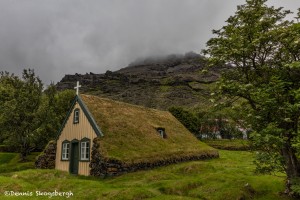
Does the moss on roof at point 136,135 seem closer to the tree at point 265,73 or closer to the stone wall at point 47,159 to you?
the stone wall at point 47,159

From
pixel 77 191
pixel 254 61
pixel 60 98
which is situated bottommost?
pixel 77 191

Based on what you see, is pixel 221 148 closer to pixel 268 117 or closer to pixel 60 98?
pixel 60 98

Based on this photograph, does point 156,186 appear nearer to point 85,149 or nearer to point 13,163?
point 85,149

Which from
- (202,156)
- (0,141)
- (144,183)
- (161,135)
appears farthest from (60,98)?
(144,183)

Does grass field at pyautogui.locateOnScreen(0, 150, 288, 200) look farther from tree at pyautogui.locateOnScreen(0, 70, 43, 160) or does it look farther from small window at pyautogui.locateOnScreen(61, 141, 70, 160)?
tree at pyautogui.locateOnScreen(0, 70, 43, 160)

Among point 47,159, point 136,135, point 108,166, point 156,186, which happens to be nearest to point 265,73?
point 156,186

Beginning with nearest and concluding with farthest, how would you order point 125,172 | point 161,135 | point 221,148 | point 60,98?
point 125,172 → point 161,135 → point 60,98 → point 221,148

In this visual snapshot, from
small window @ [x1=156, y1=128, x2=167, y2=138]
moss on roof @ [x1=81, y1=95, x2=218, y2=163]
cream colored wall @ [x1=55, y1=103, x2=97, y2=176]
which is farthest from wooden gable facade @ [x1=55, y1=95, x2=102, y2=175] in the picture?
small window @ [x1=156, y1=128, x2=167, y2=138]

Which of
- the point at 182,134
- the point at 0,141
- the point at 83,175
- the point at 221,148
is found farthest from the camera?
the point at 0,141

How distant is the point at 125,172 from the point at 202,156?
1246 centimetres

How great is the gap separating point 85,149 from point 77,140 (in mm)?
1770

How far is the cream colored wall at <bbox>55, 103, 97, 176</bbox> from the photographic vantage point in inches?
1034

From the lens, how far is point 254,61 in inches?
653

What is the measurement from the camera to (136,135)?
2923 centimetres
